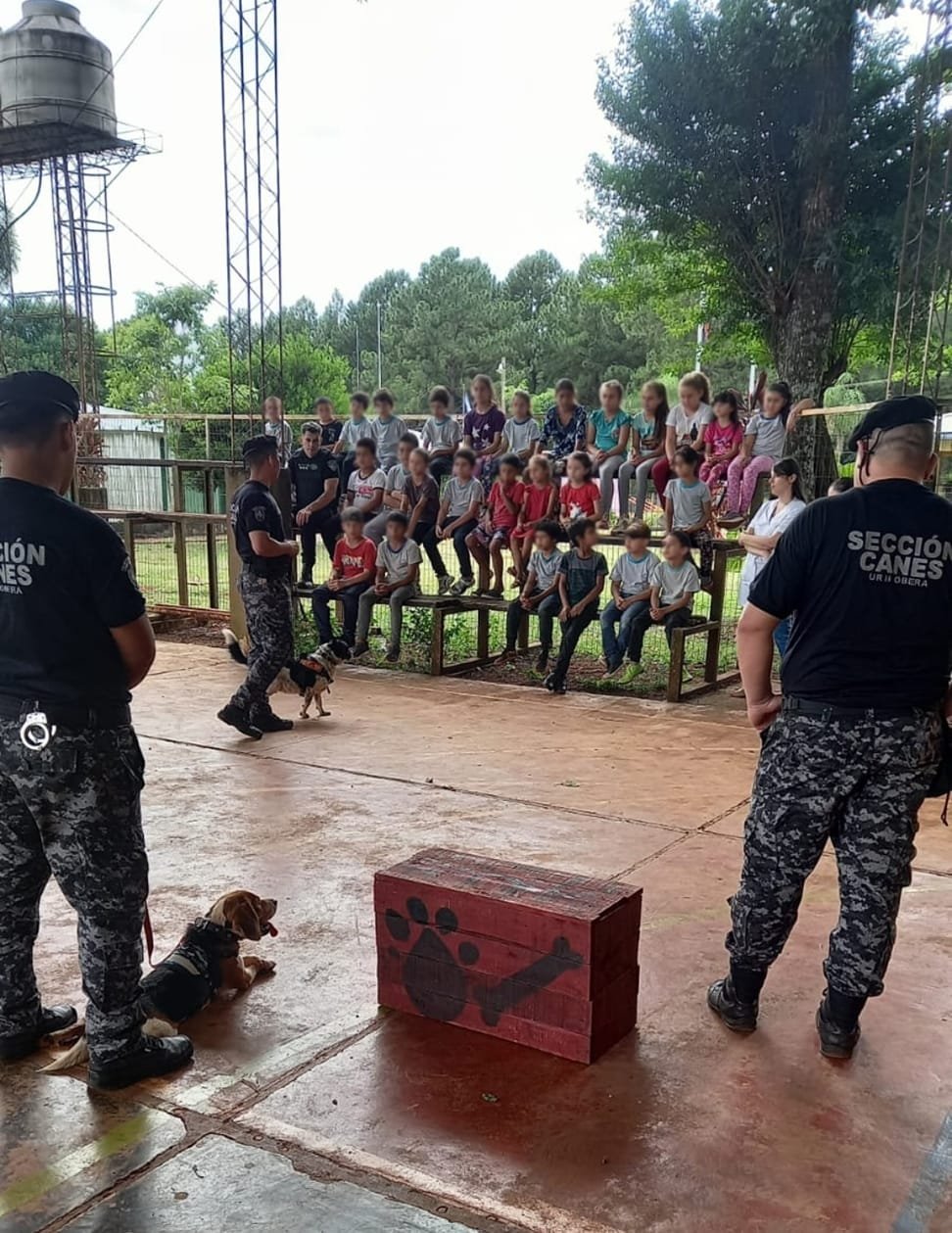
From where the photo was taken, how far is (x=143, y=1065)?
2.87 metres

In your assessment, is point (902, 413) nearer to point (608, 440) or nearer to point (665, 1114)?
point (665, 1114)

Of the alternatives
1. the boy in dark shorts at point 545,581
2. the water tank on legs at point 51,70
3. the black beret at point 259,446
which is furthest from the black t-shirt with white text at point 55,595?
the water tank on legs at point 51,70

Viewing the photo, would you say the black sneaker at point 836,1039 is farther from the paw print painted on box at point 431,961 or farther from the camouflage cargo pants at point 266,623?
the camouflage cargo pants at point 266,623

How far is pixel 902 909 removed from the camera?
13.2 feet

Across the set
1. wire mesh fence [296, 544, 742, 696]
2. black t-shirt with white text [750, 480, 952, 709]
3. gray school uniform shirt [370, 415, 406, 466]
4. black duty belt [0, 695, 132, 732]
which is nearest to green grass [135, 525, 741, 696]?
wire mesh fence [296, 544, 742, 696]

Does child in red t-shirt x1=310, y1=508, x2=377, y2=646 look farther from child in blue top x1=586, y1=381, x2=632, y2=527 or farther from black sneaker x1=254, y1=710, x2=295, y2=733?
black sneaker x1=254, y1=710, x2=295, y2=733

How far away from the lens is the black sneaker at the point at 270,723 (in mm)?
6754

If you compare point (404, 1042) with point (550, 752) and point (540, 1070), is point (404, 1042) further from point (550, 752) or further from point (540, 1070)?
point (550, 752)

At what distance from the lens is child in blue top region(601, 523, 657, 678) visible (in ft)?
26.7

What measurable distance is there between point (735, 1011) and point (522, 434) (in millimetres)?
7137

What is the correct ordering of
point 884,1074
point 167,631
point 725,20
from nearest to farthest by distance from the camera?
point 884,1074 < point 167,631 < point 725,20

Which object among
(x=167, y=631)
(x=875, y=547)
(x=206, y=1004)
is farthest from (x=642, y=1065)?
(x=167, y=631)

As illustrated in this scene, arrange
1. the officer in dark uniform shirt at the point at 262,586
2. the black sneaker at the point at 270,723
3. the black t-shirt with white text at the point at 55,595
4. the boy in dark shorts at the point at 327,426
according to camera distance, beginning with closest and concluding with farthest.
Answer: the black t-shirt with white text at the point at 55,595 → the officer in dark uniform shirt at the point at 262,586 → the black sneaker at the point at 270,723 → the boy in dark shorts at the point at 327,426

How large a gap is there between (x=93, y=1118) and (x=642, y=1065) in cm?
148
